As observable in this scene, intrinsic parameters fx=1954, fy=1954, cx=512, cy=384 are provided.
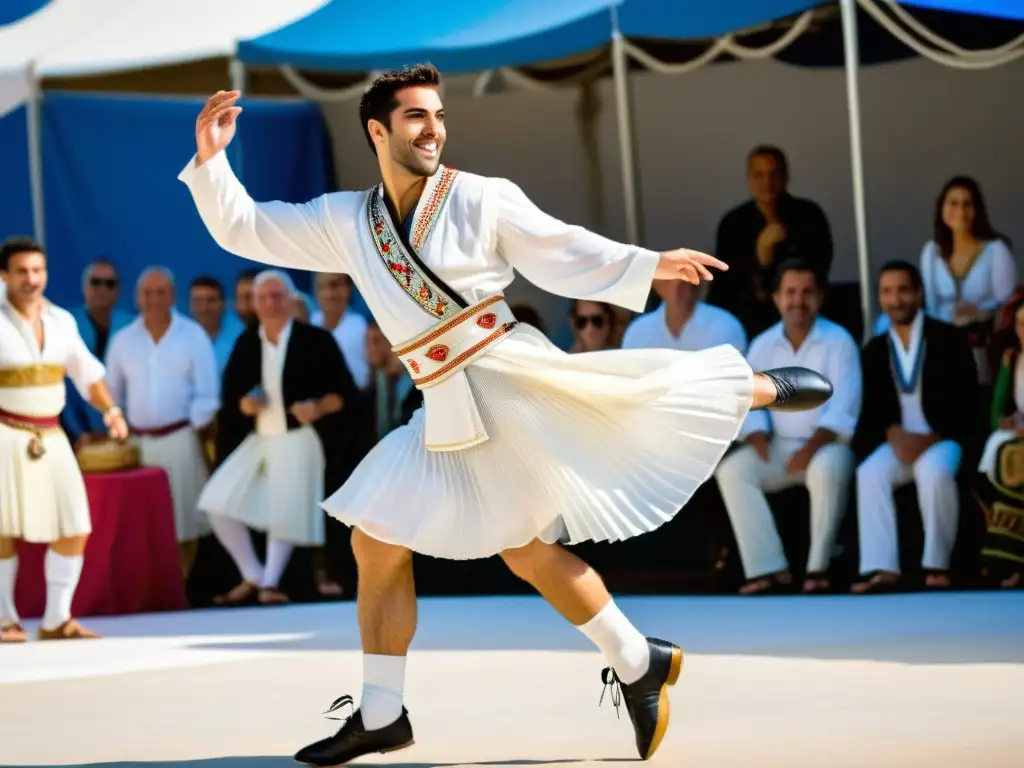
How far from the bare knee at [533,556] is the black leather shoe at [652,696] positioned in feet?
1.11

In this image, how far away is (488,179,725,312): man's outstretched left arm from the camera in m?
4.66

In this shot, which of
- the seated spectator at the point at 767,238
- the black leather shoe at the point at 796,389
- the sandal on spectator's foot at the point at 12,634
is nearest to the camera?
the black leather shoe at the point at 796,389

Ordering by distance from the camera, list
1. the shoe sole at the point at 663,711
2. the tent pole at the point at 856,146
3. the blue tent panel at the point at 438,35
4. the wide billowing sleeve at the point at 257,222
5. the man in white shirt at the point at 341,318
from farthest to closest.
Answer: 1. the man in white shirt at the point at 341,318
2. the blue tent panel at the point at 438,35
3. the tent pole at the point at 856,146
4. the wide billowing sleeve at the point at 257,222
5. the shoe sole at the point at 663,711

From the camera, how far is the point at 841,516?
836 cm

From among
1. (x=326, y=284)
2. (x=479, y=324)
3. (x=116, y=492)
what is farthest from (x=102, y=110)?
(x=479, y=324)

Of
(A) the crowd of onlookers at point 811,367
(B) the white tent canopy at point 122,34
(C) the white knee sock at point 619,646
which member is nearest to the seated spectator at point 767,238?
(A) the crowd of onlookers at point 811,367

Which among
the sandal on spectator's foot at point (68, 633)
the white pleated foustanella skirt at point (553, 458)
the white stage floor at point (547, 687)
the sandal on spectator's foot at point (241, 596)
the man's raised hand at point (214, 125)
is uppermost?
the man's raised hand at point (214, 125)

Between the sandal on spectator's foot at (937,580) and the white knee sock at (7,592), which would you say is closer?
the sandal on spectator's foot at (937,580)

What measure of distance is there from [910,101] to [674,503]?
7.09 metres

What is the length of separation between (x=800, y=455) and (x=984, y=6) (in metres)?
2.08

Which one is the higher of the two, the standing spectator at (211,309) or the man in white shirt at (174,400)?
the standing spectator at (211,309)

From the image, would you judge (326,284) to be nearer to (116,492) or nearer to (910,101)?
(116,492)

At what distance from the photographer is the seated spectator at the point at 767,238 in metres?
9.15

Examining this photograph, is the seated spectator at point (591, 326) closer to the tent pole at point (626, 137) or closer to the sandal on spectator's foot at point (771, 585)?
the tent pole at point (626, 137)
